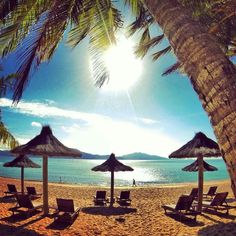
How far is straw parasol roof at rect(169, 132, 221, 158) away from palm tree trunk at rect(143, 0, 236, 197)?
29.0ft

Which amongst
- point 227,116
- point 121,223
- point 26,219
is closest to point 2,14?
point 227,116

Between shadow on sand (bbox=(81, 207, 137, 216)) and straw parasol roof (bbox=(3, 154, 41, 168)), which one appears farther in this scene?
straw parasol roof (bbox=(3, 154, 41, 168))

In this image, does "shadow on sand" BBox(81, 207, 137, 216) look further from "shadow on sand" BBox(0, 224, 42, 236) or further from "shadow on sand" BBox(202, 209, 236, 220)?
"shadow on sand" BBox(0, 224, 42, 236)

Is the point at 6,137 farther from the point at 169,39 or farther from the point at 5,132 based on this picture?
the point at 169,39

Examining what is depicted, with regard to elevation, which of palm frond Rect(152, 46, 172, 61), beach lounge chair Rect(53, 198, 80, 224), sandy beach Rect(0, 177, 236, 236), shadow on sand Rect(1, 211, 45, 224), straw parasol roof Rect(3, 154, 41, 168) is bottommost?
sandy beach Rect(0, 177, 236, 236)

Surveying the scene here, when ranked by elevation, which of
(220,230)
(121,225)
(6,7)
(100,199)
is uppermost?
(6,7)

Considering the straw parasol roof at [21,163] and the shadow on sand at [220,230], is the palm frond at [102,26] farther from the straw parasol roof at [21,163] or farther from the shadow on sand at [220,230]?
the straw parasol roof at [21,163]

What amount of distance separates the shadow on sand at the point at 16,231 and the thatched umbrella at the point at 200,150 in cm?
575

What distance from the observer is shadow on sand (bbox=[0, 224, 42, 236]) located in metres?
8.30

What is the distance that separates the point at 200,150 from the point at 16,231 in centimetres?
648

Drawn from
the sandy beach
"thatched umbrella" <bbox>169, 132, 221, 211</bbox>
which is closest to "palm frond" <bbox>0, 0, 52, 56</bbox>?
the sandy beach

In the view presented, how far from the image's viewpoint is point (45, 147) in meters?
10.6

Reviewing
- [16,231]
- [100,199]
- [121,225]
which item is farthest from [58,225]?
[100,199]

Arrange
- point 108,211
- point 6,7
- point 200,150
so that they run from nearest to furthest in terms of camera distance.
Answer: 1. point 6,7
2. point 200,150
3. point 108,211
